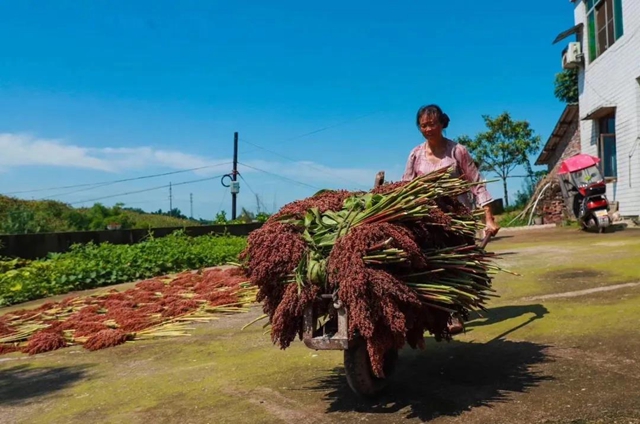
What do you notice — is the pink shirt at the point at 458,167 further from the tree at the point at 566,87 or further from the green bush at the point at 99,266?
the tree at the point at 566,87

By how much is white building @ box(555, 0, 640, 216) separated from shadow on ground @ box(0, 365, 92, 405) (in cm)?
1183

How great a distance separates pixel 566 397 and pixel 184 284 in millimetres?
7642

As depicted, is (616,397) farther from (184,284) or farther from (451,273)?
(184,284)

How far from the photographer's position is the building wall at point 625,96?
12.6 metres

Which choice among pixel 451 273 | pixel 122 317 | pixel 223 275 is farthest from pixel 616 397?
pixel 223 275

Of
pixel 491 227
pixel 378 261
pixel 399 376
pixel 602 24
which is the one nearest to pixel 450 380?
pixel 399 376

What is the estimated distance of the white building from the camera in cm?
1269

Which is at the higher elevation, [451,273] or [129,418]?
[451,273]

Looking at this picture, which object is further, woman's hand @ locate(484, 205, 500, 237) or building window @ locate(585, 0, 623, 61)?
building window @ locate(585, 0, 623, 61)

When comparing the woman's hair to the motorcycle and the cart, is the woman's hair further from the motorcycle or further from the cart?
the motorcycle

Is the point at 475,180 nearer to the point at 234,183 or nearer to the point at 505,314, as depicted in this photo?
the point at 505,314

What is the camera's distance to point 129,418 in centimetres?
379

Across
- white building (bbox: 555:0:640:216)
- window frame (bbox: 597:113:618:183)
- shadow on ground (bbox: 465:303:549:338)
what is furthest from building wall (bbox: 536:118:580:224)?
shadow on ground (bbox: 465:303:549:338)

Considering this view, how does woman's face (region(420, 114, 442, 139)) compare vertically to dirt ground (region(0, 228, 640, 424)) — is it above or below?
above
